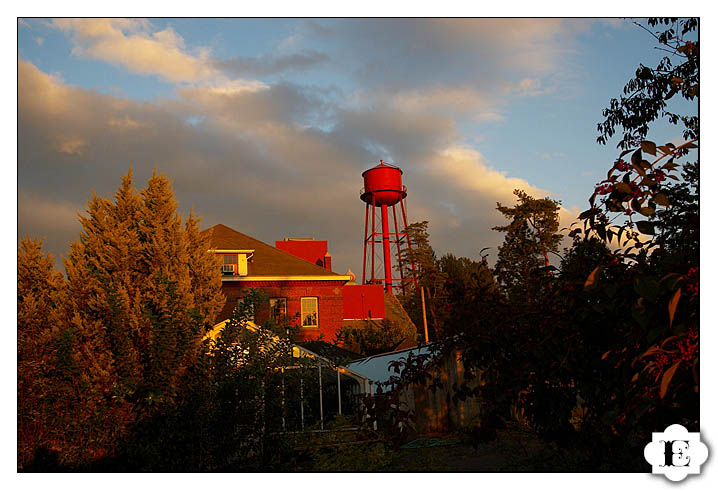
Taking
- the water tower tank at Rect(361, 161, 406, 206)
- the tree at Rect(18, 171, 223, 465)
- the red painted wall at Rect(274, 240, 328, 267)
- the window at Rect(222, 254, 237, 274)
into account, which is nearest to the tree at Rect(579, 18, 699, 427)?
the tree at Rect(18, 171, 223, 465)

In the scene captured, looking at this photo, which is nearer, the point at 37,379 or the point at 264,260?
the point at 37,379

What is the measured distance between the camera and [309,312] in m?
28.8

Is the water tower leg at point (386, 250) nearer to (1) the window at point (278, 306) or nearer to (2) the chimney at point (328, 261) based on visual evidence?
(2) the chimney at point (328, 261)

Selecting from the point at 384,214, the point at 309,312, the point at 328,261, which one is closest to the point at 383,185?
the point at 384,214

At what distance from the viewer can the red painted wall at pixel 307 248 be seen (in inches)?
1481

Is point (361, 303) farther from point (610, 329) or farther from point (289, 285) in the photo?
point (610, 329)

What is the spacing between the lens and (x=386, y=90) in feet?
28.3

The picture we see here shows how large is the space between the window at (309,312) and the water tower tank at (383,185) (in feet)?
51.1

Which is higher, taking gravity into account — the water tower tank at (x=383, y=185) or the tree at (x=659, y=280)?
the water tower tank at (x=383, y=185)

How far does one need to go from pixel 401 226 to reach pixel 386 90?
3485cm

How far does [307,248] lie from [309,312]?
389 inches

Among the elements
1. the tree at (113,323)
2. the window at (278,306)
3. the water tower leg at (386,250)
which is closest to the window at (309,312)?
the window at (278,306)

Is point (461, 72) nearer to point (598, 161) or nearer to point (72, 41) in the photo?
point (598, 161)

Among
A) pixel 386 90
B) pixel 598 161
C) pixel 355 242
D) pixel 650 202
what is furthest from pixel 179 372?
pixel 355 242
